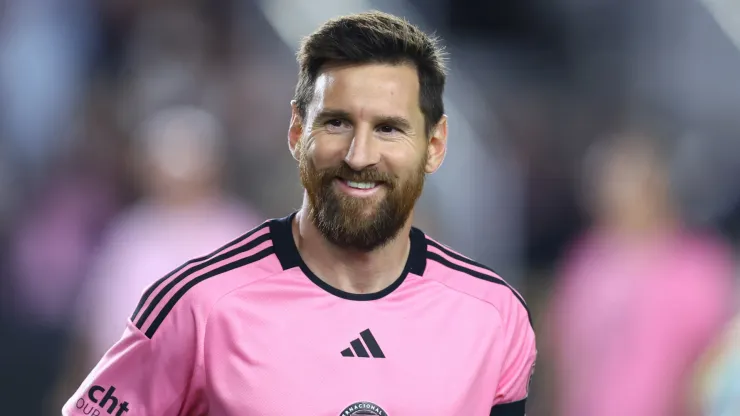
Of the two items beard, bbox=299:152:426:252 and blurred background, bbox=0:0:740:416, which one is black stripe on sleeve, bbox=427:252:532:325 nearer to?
beard, bbox=299:152:426:252

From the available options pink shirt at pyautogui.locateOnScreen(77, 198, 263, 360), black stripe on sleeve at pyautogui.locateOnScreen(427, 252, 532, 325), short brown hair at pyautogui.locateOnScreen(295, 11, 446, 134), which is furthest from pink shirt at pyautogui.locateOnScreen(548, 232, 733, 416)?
short brown hair at pyautogui.locateOnScreen(295, 11, 446, 134)

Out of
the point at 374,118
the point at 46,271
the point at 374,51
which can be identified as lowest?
the point at 46,271

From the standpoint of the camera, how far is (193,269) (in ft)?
9.63

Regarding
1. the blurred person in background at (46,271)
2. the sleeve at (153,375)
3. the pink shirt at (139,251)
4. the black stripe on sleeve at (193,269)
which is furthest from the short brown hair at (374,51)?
the blurred person in background at (46,271)

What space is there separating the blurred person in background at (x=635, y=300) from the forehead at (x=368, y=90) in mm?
2301

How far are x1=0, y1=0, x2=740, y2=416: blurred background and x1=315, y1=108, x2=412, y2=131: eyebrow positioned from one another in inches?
92.9

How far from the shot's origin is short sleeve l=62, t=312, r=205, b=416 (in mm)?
2811

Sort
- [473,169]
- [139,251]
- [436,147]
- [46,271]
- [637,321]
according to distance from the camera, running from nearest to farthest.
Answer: [436,147] → [637,321] → [139,251] → [46,271] → [473,169]

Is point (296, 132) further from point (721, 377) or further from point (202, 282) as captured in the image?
point (721, 377)

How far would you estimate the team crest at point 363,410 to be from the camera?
2818mm

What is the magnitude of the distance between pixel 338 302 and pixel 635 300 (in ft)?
7.64

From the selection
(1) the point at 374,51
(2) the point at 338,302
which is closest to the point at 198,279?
(2) the point at 338,302

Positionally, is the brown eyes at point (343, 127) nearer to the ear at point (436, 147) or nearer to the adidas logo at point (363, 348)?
the ear at point (436, 147)

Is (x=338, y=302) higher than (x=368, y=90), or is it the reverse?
(x=368, y=90)
